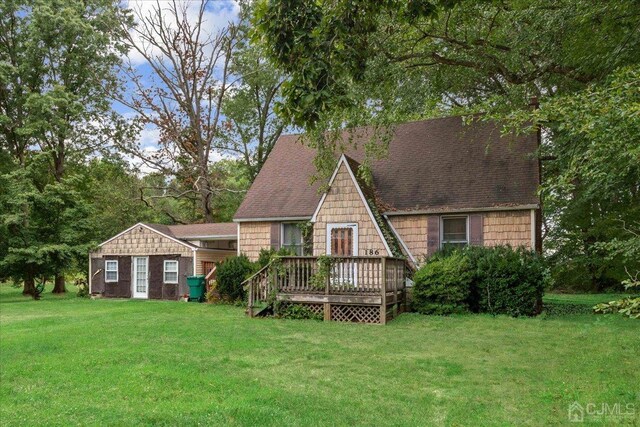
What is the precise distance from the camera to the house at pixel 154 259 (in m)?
20.1

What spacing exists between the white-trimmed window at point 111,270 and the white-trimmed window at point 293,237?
895 centimetres

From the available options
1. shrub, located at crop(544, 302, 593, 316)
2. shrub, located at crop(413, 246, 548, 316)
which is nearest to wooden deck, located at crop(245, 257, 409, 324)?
shrub, located at crop(413, 246, 548, 316)

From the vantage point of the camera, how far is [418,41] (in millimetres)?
12938

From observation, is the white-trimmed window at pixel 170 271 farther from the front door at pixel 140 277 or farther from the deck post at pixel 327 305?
the deck post at pixel 327 305

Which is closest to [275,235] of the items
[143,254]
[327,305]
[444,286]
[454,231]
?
[327,305]

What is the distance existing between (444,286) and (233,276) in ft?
23.0

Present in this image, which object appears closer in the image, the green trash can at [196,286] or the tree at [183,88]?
the green trash can at [196,286]

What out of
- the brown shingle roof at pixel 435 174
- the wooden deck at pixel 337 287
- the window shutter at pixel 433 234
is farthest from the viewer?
the window shutter at pixel 433 234

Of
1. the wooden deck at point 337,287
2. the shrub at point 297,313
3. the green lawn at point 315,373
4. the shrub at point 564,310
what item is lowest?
the shrub at point 564,310

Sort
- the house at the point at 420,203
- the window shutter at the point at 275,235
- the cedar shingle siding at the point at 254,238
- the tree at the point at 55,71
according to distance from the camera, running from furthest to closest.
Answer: the tree at the point at 55,71
the cedar shingle siding at the point at 254,238
the window shutter at the point at 275,235
the house at the point at 420,203

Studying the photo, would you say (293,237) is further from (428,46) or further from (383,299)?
(428,46)

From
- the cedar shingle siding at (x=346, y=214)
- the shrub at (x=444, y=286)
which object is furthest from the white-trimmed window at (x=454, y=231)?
the cedar shingle siding at (x=346, y=214)

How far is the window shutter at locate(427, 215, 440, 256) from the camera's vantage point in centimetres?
1498

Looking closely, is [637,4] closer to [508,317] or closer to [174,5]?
[508,317]
